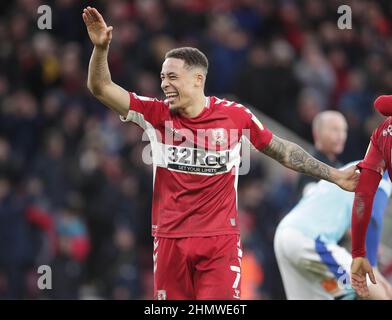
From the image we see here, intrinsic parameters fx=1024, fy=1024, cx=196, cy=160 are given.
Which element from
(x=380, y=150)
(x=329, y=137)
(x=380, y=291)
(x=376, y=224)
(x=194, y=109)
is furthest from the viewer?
(x=329, y=137)

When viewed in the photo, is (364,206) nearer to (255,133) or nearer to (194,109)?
(255,133)

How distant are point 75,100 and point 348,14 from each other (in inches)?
183

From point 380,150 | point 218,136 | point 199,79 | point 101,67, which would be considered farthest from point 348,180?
point 101,67

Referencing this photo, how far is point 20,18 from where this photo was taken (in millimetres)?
15383

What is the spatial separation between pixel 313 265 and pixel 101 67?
9.45 ft

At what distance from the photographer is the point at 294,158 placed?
7176mm

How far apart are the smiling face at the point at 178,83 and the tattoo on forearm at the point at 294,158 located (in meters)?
0.69

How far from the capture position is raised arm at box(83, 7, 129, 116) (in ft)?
21.5

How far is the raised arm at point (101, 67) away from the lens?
6.56 meters

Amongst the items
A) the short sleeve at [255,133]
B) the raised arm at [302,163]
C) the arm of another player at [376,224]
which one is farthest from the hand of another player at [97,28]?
the arm of another player at [376,224]

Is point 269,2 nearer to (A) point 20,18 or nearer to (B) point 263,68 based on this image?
(B) point 263,68

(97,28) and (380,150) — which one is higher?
(97,28)

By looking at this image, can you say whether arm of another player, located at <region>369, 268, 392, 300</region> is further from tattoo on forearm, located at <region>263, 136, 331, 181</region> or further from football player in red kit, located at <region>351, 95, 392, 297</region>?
tattoo on forearm, located at <region>263, 136, 331, 181</region>

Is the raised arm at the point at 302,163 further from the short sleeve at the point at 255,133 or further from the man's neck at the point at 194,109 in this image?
the man's neck at the point at 194,109
